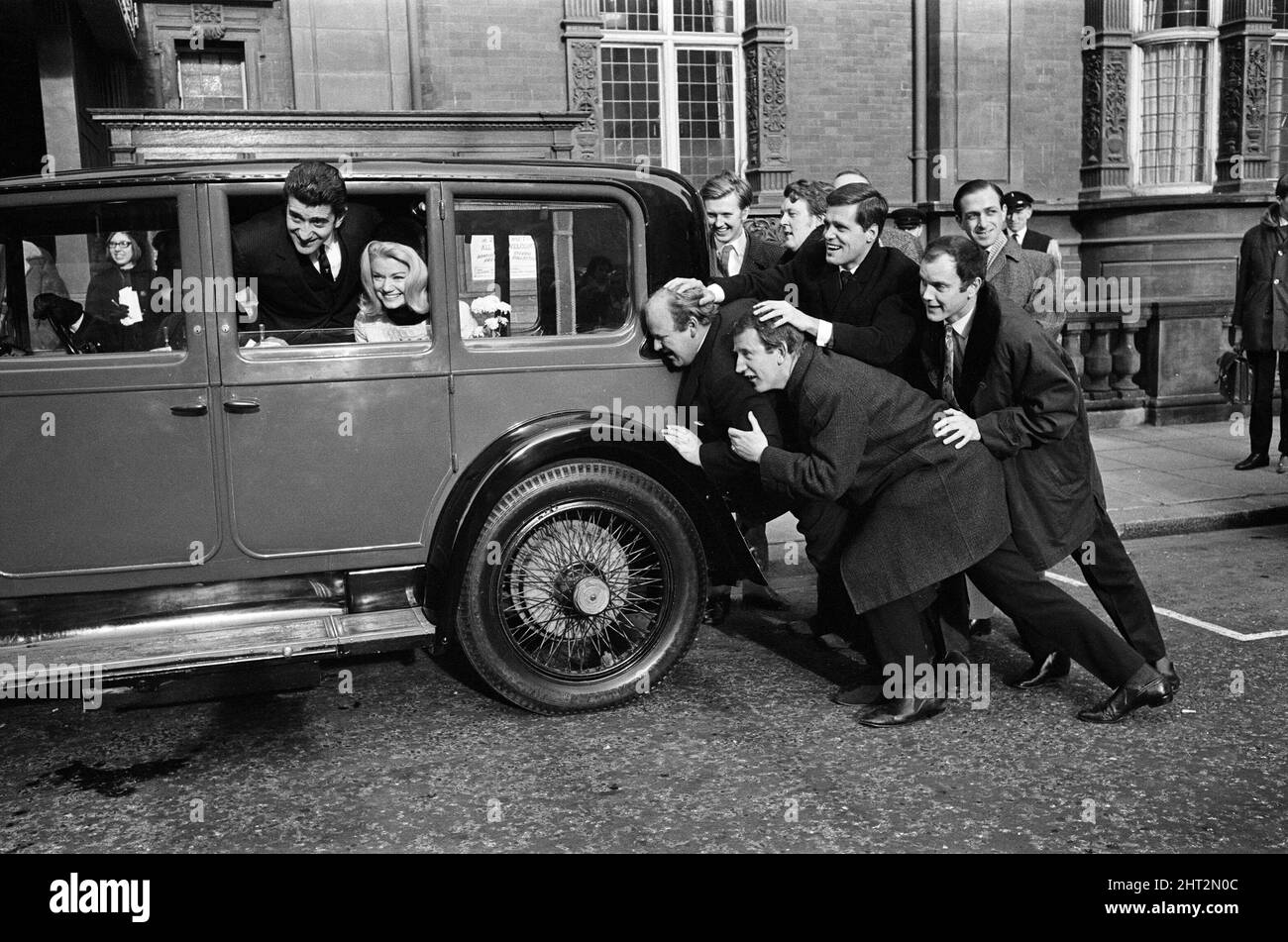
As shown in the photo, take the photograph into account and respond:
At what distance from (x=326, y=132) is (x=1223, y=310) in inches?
334

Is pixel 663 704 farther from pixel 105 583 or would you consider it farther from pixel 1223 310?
pixel 1223 310

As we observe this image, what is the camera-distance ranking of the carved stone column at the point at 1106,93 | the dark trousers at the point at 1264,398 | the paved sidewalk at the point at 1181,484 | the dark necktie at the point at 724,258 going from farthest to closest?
the carved stone column at the point at 1106,93
the dark trousers at the point at 1264,398
the paved sidewalk at the point at 1181,484
the dark necktie at the point at 724,258

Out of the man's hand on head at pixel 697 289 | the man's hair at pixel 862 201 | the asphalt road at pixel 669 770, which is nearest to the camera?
the asphalt road at pixel 669 770

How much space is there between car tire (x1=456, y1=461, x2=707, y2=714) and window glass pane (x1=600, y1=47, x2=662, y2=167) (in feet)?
34.2

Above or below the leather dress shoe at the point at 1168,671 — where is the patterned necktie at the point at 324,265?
above

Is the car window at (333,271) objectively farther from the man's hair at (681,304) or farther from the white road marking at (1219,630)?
the white road marking at (1219,630)

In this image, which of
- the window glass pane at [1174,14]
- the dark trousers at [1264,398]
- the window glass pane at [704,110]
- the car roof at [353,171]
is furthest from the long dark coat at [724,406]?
the window glass pane at [1174,14]

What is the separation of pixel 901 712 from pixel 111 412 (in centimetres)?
302

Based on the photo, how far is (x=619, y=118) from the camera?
47.8ft

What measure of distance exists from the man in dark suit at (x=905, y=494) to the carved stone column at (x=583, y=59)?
31.9 ft

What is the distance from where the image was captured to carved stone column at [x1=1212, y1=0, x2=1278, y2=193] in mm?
15805

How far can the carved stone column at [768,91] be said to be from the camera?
47.8 feet

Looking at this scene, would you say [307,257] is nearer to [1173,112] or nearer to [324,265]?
[324,265]

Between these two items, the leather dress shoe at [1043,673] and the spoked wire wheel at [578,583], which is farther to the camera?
the leather dress shoe at [1043,673]
